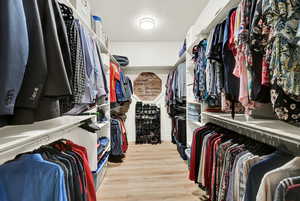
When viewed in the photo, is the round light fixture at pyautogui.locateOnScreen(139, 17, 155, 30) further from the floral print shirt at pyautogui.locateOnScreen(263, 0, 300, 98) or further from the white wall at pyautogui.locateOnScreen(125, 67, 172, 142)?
the floral print shirt at pyautogui.locateOnScreen(263, 0, 300, 98)

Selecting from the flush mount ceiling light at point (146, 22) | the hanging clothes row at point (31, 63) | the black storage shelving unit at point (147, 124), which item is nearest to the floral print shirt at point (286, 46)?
the hanging clothes row at point (31, 63)

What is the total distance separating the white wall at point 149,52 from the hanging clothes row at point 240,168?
2.56m

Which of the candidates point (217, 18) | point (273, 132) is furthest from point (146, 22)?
point (273, 132)

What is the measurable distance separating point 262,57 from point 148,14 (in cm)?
223

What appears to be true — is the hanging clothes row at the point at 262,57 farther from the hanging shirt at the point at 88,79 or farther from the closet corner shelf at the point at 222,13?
the hanging shirt at the point at 88,79

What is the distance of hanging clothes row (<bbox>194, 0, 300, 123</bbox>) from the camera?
2.00ft

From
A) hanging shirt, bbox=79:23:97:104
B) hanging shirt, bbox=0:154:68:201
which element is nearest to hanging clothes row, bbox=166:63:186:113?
hanging shirt, bbox=79:23:97:104

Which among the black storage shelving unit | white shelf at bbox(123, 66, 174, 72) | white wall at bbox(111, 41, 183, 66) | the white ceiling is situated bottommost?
the black storage shelving unit

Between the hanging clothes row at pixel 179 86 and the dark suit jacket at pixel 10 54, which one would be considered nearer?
the dark suit jacket at pixel 10 54

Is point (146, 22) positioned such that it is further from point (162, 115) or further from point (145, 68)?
point (162, 115)

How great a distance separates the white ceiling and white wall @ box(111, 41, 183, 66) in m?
0.32

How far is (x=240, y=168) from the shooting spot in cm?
93

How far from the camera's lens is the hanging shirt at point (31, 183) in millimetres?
711

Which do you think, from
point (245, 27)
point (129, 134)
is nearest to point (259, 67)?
point (245, 27)
